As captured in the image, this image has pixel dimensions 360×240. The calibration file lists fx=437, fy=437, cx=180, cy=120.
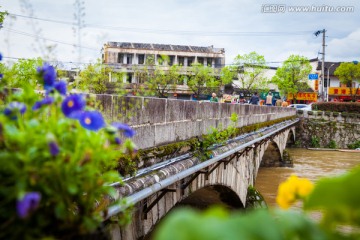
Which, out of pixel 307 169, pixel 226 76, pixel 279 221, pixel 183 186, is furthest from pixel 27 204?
pixel 226 76

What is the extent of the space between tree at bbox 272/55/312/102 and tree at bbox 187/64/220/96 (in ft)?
31.8

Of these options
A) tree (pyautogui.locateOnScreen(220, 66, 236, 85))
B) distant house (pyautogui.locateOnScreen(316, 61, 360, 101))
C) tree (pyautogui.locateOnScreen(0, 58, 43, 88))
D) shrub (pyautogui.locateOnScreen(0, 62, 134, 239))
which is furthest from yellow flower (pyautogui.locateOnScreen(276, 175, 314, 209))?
distant house (pyautogui.locateOnScreen(316, 61, 360, 101))

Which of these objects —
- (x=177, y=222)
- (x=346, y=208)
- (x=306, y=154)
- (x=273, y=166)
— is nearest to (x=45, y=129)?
(x=177, y=222)

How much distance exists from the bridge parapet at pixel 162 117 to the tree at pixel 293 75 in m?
44.6

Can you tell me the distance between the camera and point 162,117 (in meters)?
5.47

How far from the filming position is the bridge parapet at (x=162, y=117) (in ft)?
14.3

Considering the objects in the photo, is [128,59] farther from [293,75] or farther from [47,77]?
[47,77]

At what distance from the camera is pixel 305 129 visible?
3503 centimetres

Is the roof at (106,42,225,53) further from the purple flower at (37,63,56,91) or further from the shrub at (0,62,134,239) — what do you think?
the shrub at (0,62,134,239)

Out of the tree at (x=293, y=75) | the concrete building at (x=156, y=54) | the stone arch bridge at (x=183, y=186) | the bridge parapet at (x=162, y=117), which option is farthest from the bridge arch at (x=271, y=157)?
the tree at (x=293, y=75)

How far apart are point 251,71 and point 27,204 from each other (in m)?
53.3

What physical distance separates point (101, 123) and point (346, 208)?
2.96 ft

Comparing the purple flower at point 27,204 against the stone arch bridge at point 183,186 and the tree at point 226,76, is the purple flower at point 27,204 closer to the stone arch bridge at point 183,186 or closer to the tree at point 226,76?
the stone arch bridge at point 183,186

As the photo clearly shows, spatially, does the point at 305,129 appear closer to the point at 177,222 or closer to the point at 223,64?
the point at 223,64
